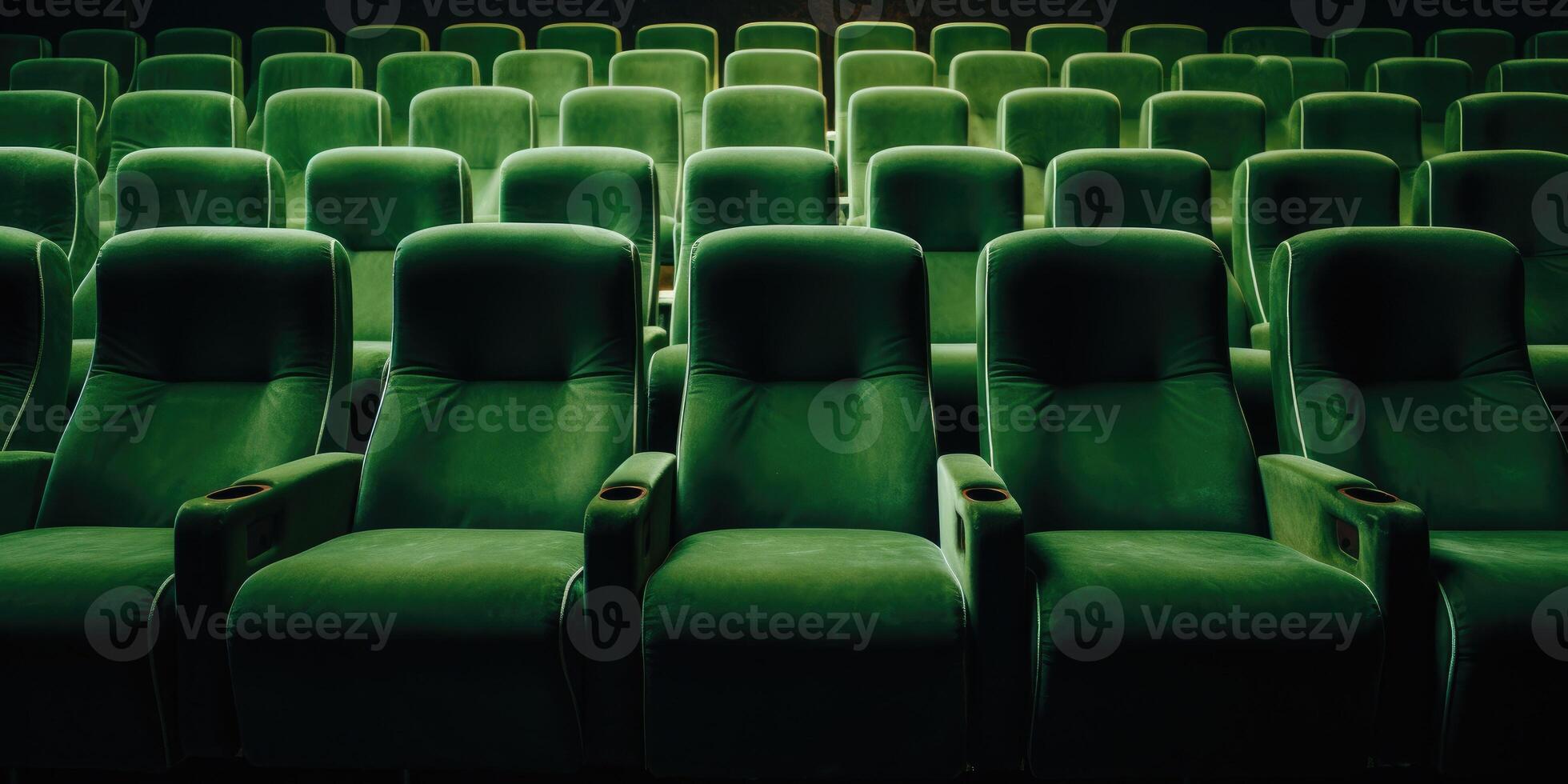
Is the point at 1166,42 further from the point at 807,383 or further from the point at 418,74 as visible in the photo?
the point at 807,383

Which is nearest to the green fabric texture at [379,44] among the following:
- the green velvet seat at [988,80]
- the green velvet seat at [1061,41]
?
the green velvet seat at [988,80]

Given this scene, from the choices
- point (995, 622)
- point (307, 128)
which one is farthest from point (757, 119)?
point (995, 622)

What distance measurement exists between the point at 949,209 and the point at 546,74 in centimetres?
224

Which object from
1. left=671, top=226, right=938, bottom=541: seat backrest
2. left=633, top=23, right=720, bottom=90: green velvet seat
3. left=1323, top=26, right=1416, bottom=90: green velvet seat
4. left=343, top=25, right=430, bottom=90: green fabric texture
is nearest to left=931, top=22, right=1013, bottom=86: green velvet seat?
left=633, top=23, right=720, bottom=90: green velvet seat

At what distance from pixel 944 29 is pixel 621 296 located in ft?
10.8

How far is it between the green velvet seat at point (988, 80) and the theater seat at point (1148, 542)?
2.19m

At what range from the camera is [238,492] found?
125 cm

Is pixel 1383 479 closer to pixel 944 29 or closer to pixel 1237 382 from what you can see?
pixel 1237 382

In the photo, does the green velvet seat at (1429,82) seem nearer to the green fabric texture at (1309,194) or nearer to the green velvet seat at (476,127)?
the green fabric texture at (1309,194)

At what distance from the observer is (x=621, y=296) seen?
5.11ft

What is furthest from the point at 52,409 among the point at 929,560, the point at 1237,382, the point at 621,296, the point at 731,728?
the point at 1237,382

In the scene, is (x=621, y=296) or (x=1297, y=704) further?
(x=621, y=296)

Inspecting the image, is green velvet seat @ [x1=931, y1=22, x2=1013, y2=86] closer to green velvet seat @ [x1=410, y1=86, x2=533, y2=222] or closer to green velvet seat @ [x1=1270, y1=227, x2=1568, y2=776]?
green velvet seat @ [x1=410, y1=86, x2=533, y2=222]

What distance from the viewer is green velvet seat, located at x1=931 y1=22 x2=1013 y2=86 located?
4.34m
